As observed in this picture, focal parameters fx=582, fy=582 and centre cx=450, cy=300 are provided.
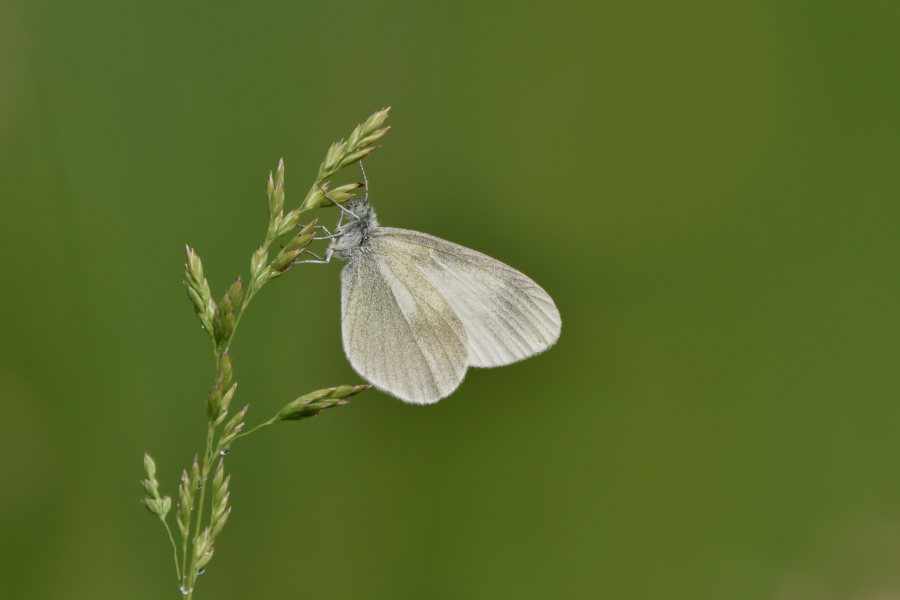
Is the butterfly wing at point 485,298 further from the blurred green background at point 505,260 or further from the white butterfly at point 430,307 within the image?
the blurred green background at point 505,260

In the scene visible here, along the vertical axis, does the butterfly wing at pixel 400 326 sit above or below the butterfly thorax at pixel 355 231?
below

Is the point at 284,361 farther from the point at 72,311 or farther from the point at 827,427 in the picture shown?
the point at 827,427

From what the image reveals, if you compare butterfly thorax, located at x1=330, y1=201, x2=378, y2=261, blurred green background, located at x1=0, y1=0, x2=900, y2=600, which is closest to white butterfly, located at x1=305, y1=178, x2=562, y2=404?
butterfly thorax, located at x1=330, y1=201, x2=378, y2=261

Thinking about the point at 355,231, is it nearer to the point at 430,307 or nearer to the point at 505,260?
the point at 430,307

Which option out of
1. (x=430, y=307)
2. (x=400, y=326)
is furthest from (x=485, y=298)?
(x=400, y=326)

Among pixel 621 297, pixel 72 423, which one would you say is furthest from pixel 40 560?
pixel 621 297

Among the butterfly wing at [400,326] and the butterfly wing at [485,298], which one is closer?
the butterfly wing at [400,326]

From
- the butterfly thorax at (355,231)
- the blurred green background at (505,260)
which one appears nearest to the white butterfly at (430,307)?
the butterfly thorax at (355,231)
